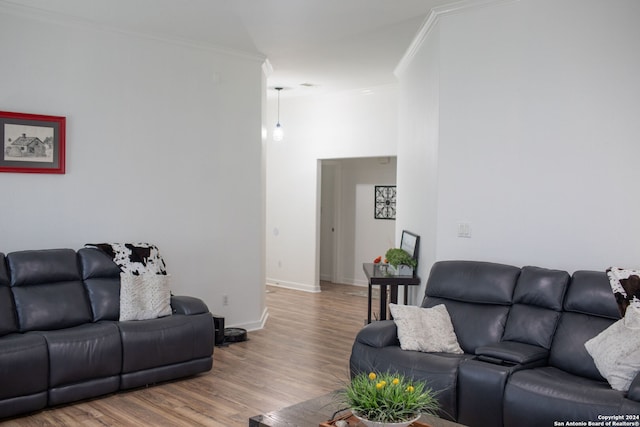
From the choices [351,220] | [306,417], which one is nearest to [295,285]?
[351,220]

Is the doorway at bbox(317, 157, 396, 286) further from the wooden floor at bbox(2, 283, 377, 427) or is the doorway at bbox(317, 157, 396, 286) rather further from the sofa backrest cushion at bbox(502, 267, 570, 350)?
the sofa backrest cushion at bbox(502, 267, 570, 350)

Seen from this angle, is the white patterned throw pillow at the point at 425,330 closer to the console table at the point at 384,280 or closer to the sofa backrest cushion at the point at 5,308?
the console table at the point at 384,280

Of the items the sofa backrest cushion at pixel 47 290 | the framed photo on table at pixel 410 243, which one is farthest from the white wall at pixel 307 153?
the sofa backrest cushion at pixel 47 290

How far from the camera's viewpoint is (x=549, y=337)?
3.36 metres

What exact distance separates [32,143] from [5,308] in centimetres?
138

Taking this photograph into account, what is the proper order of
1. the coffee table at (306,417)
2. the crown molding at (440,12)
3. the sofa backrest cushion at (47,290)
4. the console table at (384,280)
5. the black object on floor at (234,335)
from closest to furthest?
the coffee table at (306,417) → the sofa backrest cushion at (47,290) → the crown molding at (440,12) → the console table at (384,280) → the black object on floor at (234,335)

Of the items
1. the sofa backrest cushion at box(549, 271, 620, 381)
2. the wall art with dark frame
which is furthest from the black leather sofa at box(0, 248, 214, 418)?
the sofa backrest cushion at box(549, 271, 620, 381)

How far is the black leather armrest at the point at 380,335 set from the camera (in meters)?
3.51

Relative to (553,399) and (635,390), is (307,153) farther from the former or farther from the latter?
(635,390)

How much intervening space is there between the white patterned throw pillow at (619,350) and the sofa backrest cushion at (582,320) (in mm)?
107

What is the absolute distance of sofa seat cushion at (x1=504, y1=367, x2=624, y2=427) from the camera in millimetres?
2656

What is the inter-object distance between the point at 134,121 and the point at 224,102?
3.27ft

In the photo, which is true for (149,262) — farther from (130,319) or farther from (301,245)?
(301,245)

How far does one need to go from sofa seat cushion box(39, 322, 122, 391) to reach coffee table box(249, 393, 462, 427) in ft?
5.81
